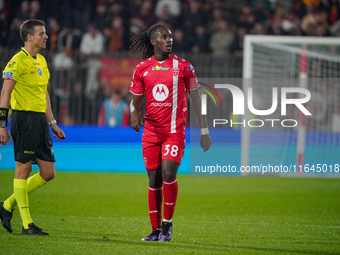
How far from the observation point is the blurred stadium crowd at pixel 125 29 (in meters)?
16.9

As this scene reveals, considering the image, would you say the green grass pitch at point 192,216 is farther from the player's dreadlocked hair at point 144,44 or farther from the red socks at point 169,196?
the player's dreadlocked hair at point 144,44

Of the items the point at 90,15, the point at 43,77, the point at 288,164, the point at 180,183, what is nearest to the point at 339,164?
the point at 288,164

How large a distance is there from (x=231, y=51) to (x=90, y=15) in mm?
4652

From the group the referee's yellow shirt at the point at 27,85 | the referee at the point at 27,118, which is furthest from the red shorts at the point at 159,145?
the referee's yellow shirt at the point at 27,85

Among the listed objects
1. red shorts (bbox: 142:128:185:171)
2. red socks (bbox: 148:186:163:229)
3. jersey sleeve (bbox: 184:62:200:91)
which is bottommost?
red socks (bbox: 148:186:163:229)

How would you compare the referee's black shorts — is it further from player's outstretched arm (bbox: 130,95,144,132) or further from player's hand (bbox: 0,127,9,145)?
player's outstretched arm (bbox: 130,95,144,132)

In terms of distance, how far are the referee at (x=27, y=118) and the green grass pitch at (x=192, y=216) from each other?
1.15 feet

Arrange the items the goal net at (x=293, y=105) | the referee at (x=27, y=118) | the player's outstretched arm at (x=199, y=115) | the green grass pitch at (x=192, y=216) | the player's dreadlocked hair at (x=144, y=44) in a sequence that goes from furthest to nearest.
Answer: the goal net at (x=293, y=105) → the player's dreadlocked hair at (x=144, y=44) → the referee at (x=27, y=118) → the player's outstretched arm at (x=199, y=115) → the green grass pitch at (x=192, y=216)

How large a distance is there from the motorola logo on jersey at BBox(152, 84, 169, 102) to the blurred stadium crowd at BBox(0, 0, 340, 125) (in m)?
10.0

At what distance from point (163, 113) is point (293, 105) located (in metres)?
8.09

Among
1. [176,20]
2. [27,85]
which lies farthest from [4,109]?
[176,20]

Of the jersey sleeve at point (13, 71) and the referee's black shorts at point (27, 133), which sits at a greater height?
the jersey sleeve at point (13, 71)

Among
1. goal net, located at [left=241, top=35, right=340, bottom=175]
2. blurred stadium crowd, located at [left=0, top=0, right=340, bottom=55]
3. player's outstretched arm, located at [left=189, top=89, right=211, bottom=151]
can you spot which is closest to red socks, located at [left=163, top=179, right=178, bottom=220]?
player's outstretched arm, located at [left=189, top=89, right=211, bottom=151]

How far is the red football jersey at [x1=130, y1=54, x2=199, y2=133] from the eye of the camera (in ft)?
22.2
